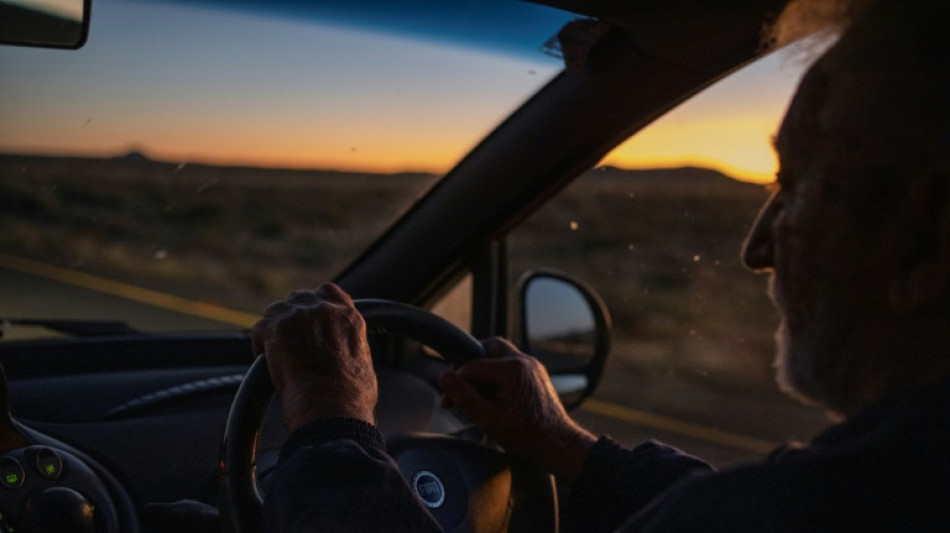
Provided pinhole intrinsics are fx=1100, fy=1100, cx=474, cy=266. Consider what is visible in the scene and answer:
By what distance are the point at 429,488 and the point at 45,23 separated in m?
1.36

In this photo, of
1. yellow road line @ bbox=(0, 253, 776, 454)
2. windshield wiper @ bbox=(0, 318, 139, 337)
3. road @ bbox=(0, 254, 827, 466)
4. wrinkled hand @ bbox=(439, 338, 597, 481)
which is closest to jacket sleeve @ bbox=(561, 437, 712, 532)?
wrinkled hand @ bbox=(439, 338, 597, 481)

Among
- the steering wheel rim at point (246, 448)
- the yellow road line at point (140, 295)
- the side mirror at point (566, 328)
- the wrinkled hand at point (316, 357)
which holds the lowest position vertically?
the yellow road line at point (140, 295)

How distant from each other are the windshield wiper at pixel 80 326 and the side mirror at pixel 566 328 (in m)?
1.29

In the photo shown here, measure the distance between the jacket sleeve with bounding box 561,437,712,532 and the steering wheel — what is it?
0.07 meters

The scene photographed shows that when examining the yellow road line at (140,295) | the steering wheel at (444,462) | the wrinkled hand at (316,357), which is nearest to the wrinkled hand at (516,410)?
the steering wheel at (444,462)

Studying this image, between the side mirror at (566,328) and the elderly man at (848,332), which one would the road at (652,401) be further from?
the elderly man at (848,332)

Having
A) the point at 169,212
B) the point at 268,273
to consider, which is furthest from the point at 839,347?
the point at 268,273

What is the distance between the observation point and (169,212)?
3660 millimetres

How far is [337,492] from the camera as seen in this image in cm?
187

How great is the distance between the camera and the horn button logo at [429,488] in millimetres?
2498

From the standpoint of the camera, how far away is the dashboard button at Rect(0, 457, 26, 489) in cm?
238

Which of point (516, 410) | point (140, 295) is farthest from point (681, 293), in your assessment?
point (140, 295)

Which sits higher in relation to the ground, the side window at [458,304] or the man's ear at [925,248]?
the man's ear at [925,248]

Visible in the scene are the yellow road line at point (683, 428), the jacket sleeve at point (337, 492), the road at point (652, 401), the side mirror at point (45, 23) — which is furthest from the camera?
the yellow road line at point (683, 428)
